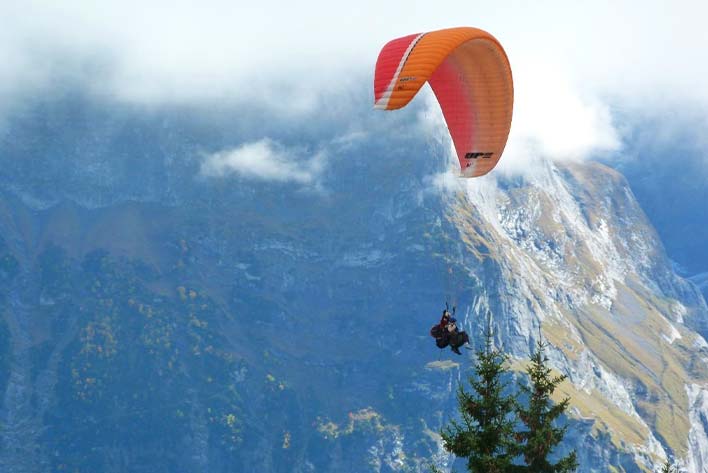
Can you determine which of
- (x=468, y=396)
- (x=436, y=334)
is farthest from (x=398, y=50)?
(x=468, y=396)

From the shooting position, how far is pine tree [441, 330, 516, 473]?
64125 millimetres

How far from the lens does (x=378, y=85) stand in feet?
254

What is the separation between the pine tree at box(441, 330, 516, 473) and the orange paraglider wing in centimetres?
2194

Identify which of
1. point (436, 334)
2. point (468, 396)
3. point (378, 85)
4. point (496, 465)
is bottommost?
point (496, 465)

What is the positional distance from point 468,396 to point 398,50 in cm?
2661

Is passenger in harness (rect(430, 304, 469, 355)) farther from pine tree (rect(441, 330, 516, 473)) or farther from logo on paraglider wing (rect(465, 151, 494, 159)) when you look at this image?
logo on paraglider wing (rect(465, 151, 494, 159))

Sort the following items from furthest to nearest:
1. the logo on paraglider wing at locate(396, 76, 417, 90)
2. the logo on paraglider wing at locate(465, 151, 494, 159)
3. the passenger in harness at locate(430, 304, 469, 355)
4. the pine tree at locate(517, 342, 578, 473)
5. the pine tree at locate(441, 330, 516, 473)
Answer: the logo on paraglider wing at locate(465, 151, 494, 159), the passenger in harness at locate(430, 304, 469, 355), the logo on paraglider wing at locate(396, 76, 417, 90), the pine tree at locate(517, 342, 578, 473), the pine tree at locate(441, 330, 516, 473)

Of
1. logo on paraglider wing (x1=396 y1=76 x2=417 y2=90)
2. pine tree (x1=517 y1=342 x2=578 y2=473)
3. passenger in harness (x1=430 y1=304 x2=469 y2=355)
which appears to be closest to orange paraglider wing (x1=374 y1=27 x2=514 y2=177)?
logo on paraglider wing (x1=396 y1=76 x2=417 y2=90)

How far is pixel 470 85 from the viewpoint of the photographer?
293 feet

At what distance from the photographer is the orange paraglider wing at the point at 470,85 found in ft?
259

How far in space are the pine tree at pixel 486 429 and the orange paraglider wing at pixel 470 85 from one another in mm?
21936

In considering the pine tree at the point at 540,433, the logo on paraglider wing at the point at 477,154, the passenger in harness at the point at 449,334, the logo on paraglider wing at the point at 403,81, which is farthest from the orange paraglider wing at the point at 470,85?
the pine tree at the point at 540,433

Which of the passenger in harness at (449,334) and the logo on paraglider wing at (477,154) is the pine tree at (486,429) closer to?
the passenger in harness at (449,334)

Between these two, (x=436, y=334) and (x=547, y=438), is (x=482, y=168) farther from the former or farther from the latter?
(x=547, y=438)
